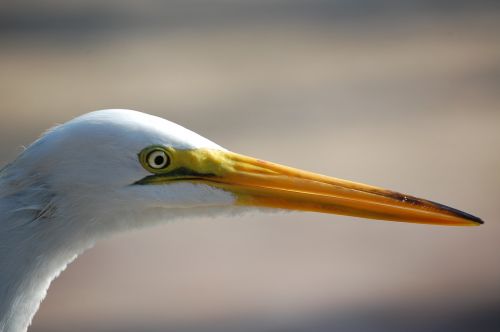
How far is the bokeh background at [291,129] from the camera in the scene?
4.58 metres

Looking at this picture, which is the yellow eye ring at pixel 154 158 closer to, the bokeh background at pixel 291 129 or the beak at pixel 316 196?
the beak at pixel 316 196

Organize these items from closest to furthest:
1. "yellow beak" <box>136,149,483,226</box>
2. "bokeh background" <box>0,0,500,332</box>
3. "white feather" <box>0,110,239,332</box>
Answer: "white feather" <box>0,110,239,332</box>, "yellow beak" <box>136,149,483,226</box>, "bokeh background" <box>0,0,500,332</box>

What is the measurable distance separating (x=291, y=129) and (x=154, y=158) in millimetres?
3918

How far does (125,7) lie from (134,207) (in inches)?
218

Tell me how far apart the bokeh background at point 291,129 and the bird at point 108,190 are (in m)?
2.26

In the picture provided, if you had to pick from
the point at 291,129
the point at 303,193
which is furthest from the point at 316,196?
the point at 291,129

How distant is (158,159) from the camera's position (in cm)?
209

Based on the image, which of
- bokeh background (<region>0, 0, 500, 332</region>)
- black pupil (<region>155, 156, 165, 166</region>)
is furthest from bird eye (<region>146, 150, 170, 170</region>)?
bokeh background (<region>0, 0, 500, 332</region>)

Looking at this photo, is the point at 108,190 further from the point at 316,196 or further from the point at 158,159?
the point at 316,196

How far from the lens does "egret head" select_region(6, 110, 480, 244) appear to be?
6.75ft

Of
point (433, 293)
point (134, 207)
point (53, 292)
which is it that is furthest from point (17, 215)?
point (433, 293)

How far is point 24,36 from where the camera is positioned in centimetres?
705

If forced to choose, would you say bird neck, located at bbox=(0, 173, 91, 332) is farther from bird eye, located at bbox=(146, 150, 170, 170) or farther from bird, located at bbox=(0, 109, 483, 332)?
bird eye, located at bbox=(146, 150, 170, 170)

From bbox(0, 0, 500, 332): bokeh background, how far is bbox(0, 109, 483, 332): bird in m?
2.26
